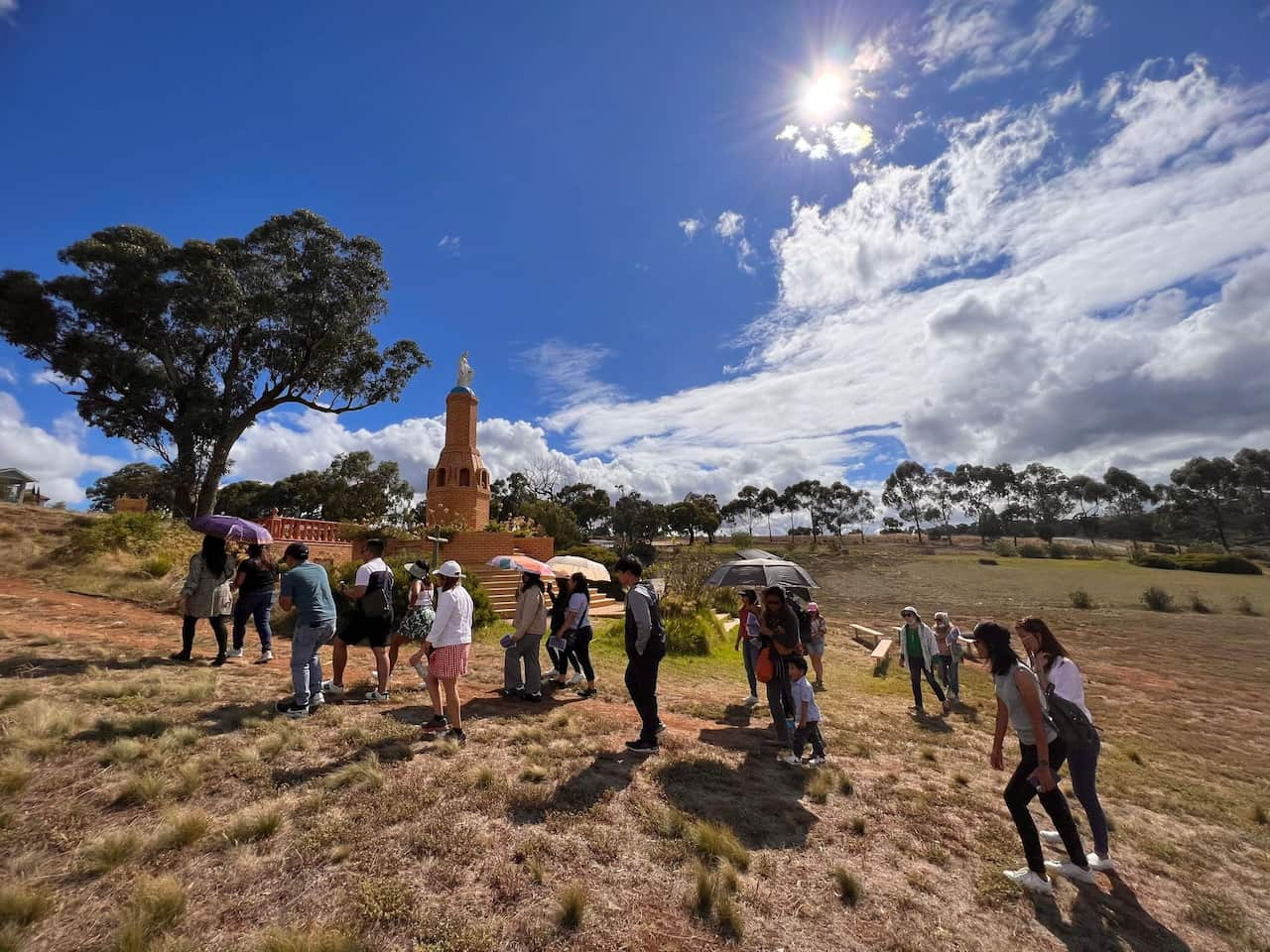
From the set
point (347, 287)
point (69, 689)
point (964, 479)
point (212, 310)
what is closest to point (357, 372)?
point (347, 287)

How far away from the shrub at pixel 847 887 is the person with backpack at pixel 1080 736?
6.36 feet

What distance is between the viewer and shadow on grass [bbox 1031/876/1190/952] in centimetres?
333

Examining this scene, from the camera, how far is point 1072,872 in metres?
3.96

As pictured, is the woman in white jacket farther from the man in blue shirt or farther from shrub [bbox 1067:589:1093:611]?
shrub [bbox 1067:589:1093:611]

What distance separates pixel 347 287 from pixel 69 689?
20.9 m

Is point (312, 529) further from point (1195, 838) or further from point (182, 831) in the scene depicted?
point (1195, 838)

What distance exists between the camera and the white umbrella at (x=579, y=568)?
8617 millimetres

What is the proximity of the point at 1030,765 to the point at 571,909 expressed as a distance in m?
3.52

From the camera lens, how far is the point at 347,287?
22.4 meters

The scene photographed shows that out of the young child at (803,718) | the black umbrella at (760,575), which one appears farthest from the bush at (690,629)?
the young child at (803,718)

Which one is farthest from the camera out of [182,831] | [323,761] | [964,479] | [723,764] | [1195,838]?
[964,479]

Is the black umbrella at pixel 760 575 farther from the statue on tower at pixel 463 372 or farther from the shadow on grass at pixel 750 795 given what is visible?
the statue on tower at pixel 463 372

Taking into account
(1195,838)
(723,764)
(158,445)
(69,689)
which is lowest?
(1195,838)

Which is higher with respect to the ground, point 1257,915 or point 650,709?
point 650,709
